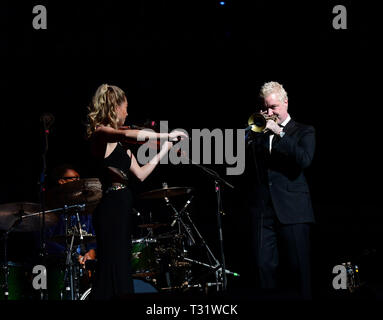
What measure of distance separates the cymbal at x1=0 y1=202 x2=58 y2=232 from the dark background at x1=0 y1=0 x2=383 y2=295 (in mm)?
840

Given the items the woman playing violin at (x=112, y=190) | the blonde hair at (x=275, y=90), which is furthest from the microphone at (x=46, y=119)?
the blonde hair at (x=275, y=90)

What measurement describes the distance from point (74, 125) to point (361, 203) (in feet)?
12.6

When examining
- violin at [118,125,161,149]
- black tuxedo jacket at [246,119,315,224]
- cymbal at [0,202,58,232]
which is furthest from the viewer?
cymbal at [0,202,58,232]

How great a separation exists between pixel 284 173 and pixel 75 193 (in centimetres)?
214

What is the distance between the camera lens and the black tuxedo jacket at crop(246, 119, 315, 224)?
3346mm

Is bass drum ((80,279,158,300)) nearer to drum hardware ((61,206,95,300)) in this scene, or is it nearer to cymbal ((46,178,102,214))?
drum hardware ((61,206,95,300))

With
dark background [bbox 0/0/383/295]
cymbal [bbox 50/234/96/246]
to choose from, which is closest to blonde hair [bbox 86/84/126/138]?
cymbal [bbox 50/234/96/246]

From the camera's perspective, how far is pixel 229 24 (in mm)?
5629

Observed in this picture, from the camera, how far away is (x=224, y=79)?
6.13 metres

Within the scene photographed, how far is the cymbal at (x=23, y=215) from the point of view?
471cm

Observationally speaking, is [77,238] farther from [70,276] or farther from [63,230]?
[63,230]

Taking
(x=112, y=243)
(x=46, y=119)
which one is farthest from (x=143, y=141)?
(x=46, y=119)

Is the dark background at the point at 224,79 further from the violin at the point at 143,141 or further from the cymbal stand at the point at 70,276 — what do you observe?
the violin at the point at 143,141
